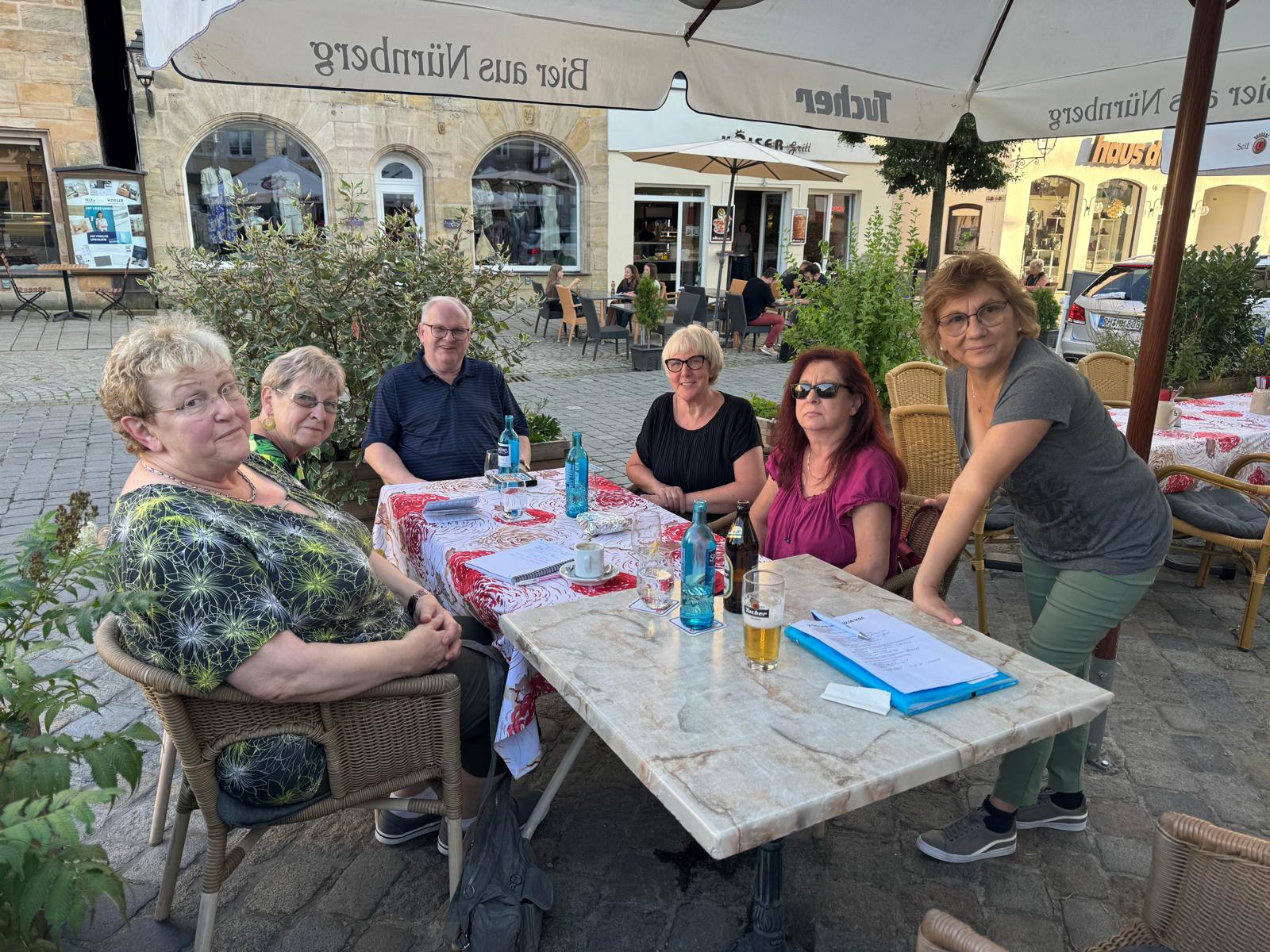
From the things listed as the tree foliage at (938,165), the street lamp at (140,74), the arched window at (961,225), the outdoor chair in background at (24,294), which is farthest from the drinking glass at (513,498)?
the arched window at (961,225)

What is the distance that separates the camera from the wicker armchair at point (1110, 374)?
536cm

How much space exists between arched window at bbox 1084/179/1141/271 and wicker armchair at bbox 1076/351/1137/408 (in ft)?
64.3

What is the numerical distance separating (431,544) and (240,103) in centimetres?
1374

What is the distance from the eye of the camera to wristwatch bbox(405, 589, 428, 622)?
2.41 metres

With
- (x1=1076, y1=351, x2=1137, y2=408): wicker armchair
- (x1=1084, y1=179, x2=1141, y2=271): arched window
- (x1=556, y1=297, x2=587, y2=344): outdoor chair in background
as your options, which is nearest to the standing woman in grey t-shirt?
(x1=1076, y1=351, x2=1137, y2=408): wicker armchair

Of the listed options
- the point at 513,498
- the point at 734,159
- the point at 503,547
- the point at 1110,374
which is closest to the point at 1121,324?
the point at 1110,374

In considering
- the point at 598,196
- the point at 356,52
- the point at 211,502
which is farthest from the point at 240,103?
the point at 211,502

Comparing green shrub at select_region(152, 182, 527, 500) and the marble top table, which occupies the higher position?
green shrub at select_region(152, 182, 527, 500)

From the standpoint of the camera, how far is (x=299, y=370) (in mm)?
2908

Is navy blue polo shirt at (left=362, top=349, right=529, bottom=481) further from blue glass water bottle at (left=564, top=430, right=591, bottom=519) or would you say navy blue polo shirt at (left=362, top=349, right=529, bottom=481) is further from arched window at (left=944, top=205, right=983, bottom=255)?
arched window at (left=944, top=205, right=983, bottom=255)

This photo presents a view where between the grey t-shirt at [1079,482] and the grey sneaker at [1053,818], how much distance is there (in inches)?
30.0

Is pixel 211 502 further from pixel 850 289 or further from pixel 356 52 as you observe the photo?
pixel 850 289

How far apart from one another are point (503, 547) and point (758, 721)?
4.09 ft

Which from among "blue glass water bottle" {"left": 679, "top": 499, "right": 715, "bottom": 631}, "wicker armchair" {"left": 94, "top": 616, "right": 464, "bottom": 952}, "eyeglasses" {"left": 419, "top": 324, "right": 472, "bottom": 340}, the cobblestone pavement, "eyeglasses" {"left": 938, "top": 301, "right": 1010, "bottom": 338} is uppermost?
"eyeglasses" {"left": 938, "top": 301, "right": 1010, "bottom": 338}
